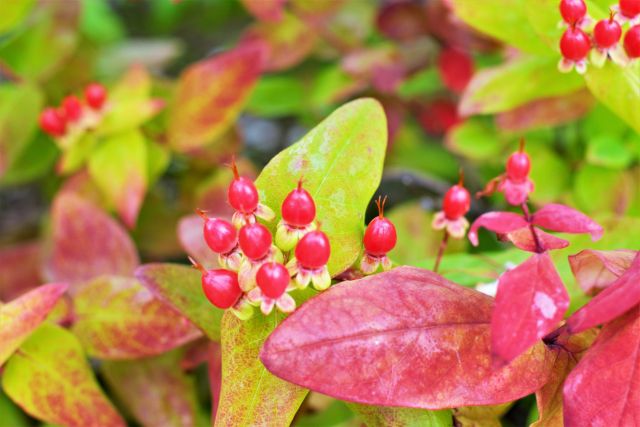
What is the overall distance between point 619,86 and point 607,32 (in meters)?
0.06

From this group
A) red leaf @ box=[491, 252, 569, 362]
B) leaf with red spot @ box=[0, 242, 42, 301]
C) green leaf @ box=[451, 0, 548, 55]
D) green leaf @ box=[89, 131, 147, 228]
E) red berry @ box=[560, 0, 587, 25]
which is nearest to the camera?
red leaf @ box=[491, 252, 569, 362]

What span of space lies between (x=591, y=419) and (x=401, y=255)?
341mm

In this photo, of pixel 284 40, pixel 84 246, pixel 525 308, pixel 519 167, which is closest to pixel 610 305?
pixel 525 308

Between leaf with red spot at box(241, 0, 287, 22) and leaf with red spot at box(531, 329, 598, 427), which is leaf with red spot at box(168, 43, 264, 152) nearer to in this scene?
leaf with red spot at box(241, 0, 287, 22)

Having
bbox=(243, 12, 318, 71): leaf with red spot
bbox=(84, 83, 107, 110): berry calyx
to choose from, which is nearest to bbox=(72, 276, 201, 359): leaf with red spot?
bbox=(84, 83, 107, 110): berry calyx

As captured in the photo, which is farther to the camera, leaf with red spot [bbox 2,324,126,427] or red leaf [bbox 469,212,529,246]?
leaf with red spot [bbox 2,324,126,427]

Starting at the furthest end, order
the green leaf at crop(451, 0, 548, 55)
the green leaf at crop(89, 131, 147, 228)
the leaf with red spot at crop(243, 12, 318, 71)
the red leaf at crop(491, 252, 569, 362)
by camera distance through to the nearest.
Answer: the leaf with red spot at crop(243, 12, 318, 71)
the green leaf at crop(89, 131, 147, 228)
the green leaf at crop(451, 0, 548, 55)
the red leaf at crop(491, 252, 569, 362)

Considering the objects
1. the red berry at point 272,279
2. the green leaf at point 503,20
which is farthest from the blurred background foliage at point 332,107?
the red berry at point 272,279

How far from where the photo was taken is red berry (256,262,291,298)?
1.27ft

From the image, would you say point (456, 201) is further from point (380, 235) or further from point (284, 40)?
point (284, 40)

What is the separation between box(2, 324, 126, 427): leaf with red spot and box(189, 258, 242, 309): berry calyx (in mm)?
220

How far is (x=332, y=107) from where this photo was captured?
1.12 meters

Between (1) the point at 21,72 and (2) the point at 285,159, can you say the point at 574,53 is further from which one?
(1) the point at 21,72

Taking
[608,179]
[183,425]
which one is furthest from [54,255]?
[608,179]
